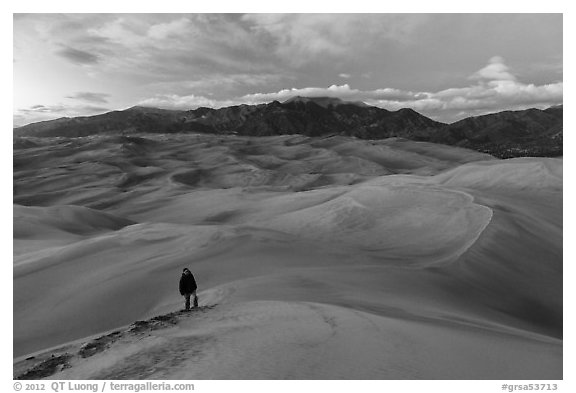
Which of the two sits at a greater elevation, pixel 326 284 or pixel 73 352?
pixel 73 352

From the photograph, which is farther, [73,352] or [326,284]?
[326,284]

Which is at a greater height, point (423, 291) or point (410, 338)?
point (410, 338)

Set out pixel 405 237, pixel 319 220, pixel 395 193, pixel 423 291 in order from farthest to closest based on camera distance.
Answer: pixel 395 193 → pixel 319 220 → pixel 405 237 → pixel 423 291

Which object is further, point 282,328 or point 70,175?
point 70,175

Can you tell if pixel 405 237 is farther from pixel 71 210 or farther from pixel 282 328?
pixel 71 210

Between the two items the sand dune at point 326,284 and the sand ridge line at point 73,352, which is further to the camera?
the sand ridge line at point 73,352

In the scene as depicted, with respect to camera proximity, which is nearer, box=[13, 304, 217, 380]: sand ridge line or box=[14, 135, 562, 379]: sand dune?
box=[14, 135, 562, 379]: sand dune
